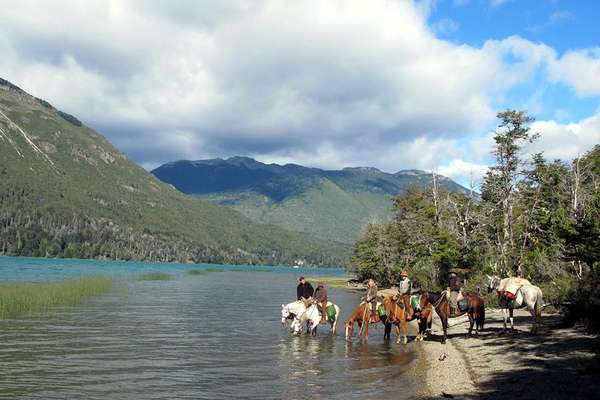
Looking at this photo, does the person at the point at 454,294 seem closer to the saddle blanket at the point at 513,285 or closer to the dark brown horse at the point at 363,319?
the saddle blanket at the point at 513,285

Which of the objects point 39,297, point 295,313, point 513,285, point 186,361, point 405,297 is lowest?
point 186,361

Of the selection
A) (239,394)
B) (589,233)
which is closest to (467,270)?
(589,233)

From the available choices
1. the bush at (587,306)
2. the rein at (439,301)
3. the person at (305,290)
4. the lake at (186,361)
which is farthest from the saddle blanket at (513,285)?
the person at (305,290)

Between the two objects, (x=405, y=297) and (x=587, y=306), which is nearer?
(x=587, y=306)

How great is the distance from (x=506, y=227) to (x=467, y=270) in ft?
22.9

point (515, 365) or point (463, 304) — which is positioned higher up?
point (463, 304)

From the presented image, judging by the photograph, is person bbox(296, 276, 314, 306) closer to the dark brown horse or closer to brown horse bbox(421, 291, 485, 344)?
the dark brown horse

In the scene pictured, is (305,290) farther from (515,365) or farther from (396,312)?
(515,365)

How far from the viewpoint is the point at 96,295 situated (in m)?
48.2

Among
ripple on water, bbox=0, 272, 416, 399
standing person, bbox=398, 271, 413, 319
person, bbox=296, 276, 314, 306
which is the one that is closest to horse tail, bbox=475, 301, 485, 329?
standing person, bbox=398, 271, 413, 319

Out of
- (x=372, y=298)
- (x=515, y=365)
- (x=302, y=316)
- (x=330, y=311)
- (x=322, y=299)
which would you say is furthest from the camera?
(x=330, y=311)

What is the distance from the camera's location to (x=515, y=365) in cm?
1708

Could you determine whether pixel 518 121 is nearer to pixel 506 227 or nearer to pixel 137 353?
pixel 506 227

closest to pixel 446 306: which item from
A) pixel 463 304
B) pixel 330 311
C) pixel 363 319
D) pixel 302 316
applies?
pixel 463 304
